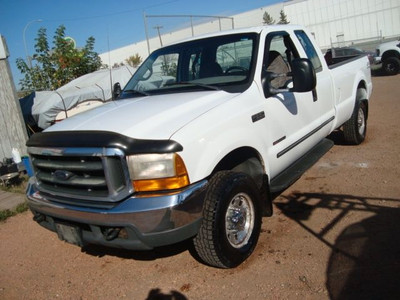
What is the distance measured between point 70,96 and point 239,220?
829 centimetres

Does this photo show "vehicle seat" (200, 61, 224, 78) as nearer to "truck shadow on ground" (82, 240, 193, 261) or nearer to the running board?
the running board

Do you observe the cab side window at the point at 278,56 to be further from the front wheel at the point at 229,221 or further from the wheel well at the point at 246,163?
the front wheel at the point at 229,221

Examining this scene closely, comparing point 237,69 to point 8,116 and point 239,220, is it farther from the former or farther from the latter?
point 8,116

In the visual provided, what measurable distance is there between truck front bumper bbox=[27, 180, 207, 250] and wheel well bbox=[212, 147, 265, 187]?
1.88 ft

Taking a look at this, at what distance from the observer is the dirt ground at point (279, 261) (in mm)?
2807

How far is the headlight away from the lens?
100 inches

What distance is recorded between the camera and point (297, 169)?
4.02m

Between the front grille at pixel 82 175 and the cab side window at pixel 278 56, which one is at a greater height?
the cab side window at pixel 278 56

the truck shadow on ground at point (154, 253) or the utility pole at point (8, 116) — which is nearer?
the truck shadow on ground at point (154, 253)

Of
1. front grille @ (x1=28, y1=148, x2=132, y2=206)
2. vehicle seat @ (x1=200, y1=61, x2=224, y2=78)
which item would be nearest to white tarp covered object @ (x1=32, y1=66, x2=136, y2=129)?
vehicle seat @ (x1=200, y1=61, x2=224, y2=78)

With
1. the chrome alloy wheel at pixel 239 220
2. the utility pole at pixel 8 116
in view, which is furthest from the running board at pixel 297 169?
the utility pole at pixel 8 116

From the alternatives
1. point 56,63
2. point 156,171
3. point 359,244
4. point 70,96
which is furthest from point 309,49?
point 56,63

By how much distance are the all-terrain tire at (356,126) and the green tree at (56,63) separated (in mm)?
9618

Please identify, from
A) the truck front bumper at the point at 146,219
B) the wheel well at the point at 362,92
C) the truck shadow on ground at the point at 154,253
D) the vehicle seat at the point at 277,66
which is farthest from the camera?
the wheel well at the point at 362,92
